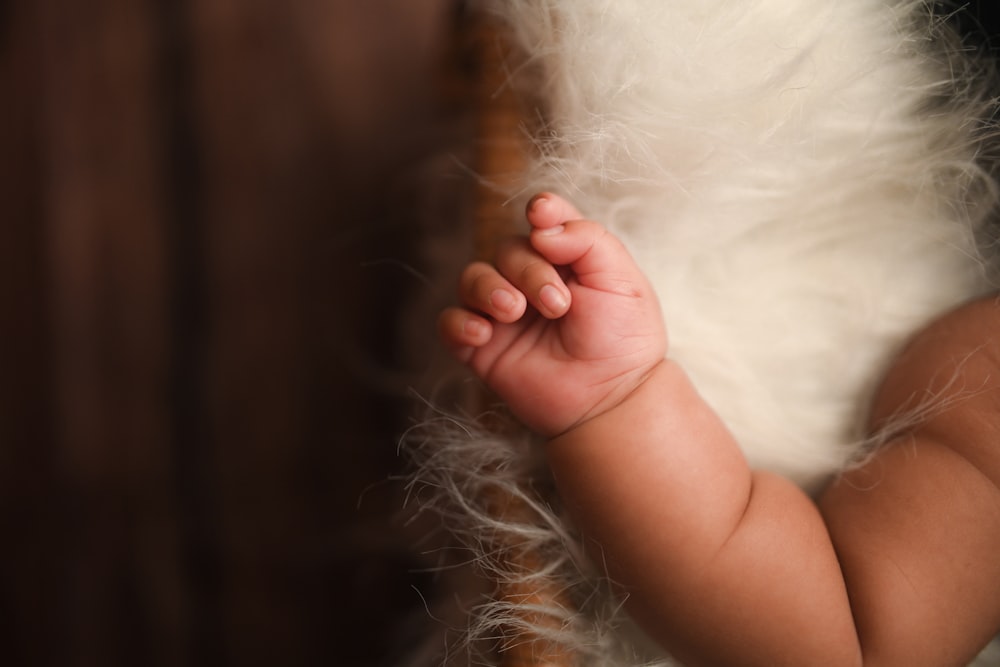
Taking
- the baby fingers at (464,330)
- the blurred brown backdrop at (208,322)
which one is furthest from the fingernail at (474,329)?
the blurred brown backdrop at (208,322)

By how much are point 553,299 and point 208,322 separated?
63 centimetres

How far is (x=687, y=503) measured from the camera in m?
0.49

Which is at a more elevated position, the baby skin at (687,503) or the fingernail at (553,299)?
the fingernail at (553,299)

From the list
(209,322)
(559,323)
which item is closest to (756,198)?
(559,323)

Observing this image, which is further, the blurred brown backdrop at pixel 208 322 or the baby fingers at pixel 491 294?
the blurred brown backdrop at pixel 208 322

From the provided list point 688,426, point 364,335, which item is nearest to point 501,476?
point 688,426

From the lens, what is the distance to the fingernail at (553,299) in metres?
0.47

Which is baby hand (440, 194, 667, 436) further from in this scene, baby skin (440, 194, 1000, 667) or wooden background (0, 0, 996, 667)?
wooden background (0, 0, 996, 667)

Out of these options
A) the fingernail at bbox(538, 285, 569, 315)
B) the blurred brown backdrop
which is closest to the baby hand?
the fingernail at bbox(538, 285, 569, 315)

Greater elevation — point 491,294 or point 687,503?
point 491,294

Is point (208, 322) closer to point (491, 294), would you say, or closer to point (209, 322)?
point (209, 322)

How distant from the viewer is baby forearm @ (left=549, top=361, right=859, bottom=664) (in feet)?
1.60

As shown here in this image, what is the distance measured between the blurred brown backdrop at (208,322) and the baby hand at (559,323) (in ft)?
1.42

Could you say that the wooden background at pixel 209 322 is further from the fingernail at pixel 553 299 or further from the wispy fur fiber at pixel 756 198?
the fingernail at pixel 553 299
